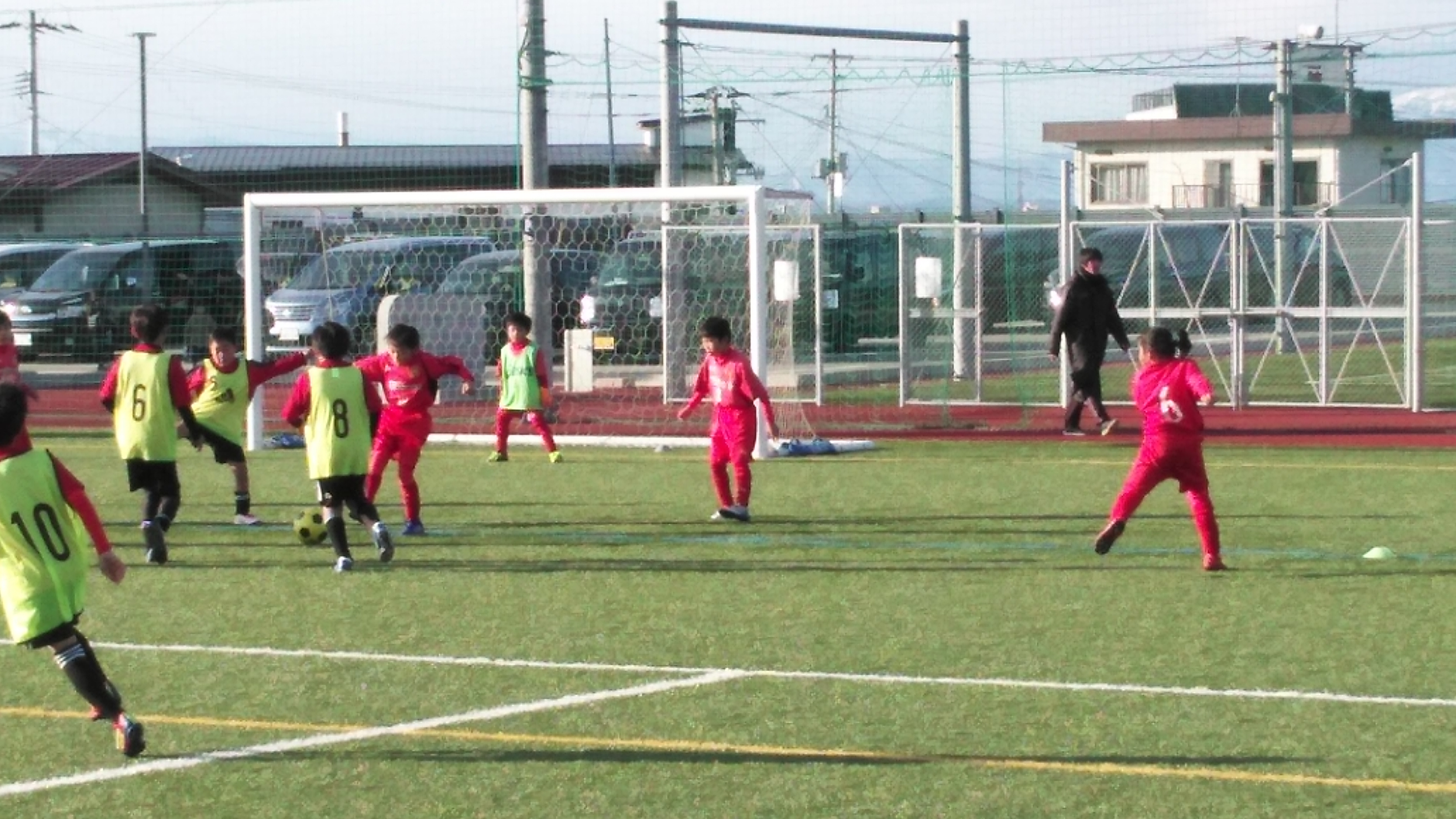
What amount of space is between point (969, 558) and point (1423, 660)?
3784 millimetres

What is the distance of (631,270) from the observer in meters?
26.2

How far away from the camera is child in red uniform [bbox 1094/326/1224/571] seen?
11.7m

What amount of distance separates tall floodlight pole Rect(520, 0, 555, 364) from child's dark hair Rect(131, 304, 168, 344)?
380 inches

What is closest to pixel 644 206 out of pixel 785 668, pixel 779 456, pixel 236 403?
pixel 779 456

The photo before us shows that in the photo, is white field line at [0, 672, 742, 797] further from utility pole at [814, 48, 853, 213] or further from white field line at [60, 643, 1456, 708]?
utility pole at [814, 48, 853, 213]

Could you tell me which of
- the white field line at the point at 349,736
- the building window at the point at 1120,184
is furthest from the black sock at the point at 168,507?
the building window at the point at 1120,184

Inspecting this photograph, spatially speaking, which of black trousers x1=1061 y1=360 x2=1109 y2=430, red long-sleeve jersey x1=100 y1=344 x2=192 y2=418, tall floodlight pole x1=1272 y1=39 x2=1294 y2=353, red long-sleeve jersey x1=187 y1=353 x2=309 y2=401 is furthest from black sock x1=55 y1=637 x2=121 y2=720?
tall floodlight pole x1=1272 y1=39 x2=1294 y2=353

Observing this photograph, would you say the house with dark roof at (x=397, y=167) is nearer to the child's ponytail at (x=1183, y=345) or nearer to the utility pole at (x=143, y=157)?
the utility pole at (x=143, y=157)

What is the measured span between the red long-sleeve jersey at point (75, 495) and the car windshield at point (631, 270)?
725 inches

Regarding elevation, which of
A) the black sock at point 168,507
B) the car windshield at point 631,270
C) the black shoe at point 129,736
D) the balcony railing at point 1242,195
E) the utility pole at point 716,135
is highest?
the balcony railing at point 1242,195

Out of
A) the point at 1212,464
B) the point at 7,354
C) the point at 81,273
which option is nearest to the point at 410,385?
the point at 7,354

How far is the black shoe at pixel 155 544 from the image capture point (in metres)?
12.7

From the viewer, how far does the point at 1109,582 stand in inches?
453

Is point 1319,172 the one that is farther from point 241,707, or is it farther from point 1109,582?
point 241,707
